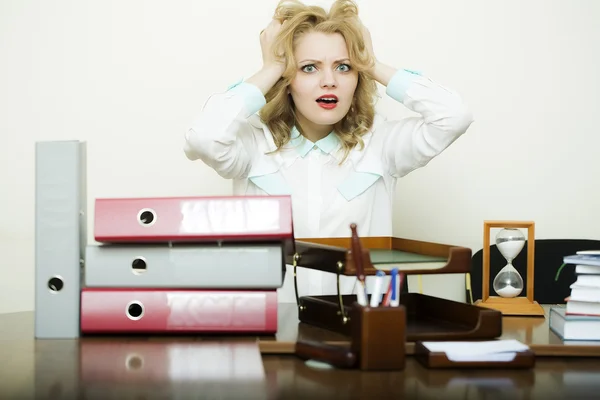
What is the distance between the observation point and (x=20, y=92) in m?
2.81

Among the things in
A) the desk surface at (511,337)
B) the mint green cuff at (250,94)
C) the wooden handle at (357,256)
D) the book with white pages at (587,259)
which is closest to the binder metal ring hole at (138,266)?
the desk surface at (511,337)

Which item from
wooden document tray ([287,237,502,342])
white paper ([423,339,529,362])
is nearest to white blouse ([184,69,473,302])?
wooden document tray ([287,237,502,342])

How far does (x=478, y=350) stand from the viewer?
1192mm

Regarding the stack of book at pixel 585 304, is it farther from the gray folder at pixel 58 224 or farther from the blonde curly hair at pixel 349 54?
the blonde curly hair at pixel 349 54

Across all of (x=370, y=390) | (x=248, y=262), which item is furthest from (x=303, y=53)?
(x=370, y=390)

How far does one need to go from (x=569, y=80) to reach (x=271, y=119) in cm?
120

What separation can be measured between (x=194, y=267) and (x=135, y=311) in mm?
131

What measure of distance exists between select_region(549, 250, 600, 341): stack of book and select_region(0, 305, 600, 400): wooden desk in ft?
0.14

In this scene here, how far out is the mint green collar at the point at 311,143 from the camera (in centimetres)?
232

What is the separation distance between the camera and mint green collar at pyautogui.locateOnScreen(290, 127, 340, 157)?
7.62 feet

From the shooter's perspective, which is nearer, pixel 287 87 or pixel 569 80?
pixel 287 87

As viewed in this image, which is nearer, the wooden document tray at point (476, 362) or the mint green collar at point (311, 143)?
the wooden document tray at point (476, 362)

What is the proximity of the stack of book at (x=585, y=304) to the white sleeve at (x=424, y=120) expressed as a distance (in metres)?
0.92

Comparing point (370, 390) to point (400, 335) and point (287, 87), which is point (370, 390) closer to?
point (400, 335)
